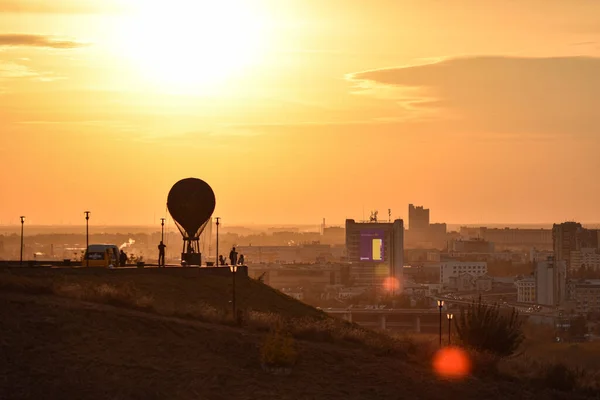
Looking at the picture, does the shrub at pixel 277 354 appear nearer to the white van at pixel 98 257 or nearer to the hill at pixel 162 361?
the hill at pixel 162 361

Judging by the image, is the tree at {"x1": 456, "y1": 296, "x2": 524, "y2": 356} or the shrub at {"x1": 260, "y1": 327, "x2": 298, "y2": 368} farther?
the tree at {"x1": 456, "y1": 296, "x2": 524, "y2": 356}

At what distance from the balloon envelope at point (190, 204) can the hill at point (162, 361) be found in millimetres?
30096

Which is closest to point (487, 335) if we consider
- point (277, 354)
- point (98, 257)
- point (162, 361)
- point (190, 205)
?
point (277, 354)

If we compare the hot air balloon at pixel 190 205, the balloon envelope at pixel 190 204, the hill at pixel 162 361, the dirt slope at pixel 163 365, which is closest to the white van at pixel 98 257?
the hot air balloon at pixel 190 205

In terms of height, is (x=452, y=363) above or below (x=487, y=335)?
below

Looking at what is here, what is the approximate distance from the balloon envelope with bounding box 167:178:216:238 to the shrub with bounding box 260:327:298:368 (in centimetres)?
3847

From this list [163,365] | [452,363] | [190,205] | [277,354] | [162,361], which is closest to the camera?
[163,365]

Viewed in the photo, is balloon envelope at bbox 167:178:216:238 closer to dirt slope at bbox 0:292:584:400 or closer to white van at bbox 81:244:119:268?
white van at bbox 81:244:119:268

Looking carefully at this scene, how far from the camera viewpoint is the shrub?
1572 inches

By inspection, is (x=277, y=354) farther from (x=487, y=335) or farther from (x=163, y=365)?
(x=487, y=335)

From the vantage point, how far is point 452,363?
4559 cm

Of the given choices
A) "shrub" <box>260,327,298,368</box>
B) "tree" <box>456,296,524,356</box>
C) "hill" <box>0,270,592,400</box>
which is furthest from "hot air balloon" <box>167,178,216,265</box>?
"shrub" <box>260,327,298,368</box>

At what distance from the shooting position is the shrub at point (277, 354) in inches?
1572

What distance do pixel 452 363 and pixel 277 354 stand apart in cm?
816
